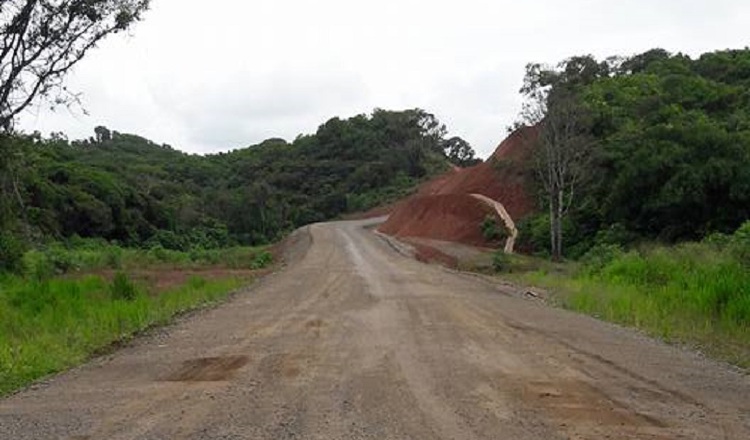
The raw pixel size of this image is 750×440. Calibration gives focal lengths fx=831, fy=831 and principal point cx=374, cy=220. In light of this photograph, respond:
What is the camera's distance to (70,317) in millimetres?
16359

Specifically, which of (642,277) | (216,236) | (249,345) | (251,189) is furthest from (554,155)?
(251,189)

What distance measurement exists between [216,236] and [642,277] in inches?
2710

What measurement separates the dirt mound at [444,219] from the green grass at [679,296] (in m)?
28.6

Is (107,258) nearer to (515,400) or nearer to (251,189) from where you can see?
(515,400)

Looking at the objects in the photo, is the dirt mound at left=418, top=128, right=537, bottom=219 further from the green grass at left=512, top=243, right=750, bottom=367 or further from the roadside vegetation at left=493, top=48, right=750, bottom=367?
the green grass at left=512, top=243, right=750, bottom=367

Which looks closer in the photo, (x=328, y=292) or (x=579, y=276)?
(x=328, y=292)

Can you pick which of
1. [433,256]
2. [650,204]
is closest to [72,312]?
[433,256]

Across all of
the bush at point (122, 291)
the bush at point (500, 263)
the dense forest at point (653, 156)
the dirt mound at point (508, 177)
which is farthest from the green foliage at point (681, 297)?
the dirt mound at point (508, 177)

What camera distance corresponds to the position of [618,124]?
4966 centimetres

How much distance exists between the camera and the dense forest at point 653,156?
38.2 m

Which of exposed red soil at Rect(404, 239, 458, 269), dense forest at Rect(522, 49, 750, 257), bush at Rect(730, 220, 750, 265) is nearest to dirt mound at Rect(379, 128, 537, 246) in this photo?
dense forest at Rect(522, 49, 750, 257)

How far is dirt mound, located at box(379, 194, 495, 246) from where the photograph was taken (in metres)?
56.9

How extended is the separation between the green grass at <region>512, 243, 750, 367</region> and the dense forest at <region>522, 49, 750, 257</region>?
36.2ft

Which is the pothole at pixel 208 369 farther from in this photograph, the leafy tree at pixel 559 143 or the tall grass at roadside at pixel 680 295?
the leafy tree at pixel 559 143
